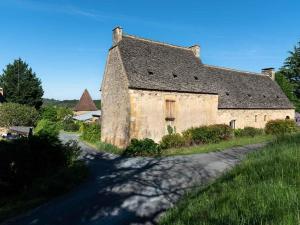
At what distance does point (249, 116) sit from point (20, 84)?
123 feet

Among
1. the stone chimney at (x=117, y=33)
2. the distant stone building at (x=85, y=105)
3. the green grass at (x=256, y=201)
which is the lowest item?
the green grass at (x=256, y=201)

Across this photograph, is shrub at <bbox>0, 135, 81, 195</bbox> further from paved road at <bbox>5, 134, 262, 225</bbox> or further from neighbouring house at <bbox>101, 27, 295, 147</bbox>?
neighbouring house at <bbox>101, 27, 295, 147</bbox>

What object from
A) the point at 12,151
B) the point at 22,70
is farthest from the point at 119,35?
the point at 22,70

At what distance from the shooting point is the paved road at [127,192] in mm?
7578

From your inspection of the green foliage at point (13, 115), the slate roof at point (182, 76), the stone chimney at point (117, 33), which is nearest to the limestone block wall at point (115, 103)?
the stone chimney at point (117, 33)

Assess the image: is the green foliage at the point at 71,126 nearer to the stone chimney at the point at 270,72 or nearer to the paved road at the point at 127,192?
the stone chimney at the point at 270,72

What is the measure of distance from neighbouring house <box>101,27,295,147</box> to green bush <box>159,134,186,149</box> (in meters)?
0.56

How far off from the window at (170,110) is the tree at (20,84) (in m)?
33.4

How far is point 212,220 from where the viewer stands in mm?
4367

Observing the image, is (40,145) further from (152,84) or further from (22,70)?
(22,70)

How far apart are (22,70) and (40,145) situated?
40269mm

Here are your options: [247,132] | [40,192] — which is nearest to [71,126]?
[247,132]

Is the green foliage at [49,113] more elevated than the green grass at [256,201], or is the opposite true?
the green foliage at [49,113]

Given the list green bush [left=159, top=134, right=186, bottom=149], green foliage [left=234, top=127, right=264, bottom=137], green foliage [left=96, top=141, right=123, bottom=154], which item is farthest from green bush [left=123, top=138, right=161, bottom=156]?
green foliage [left=234, top=127, right=264, bottom=137]
